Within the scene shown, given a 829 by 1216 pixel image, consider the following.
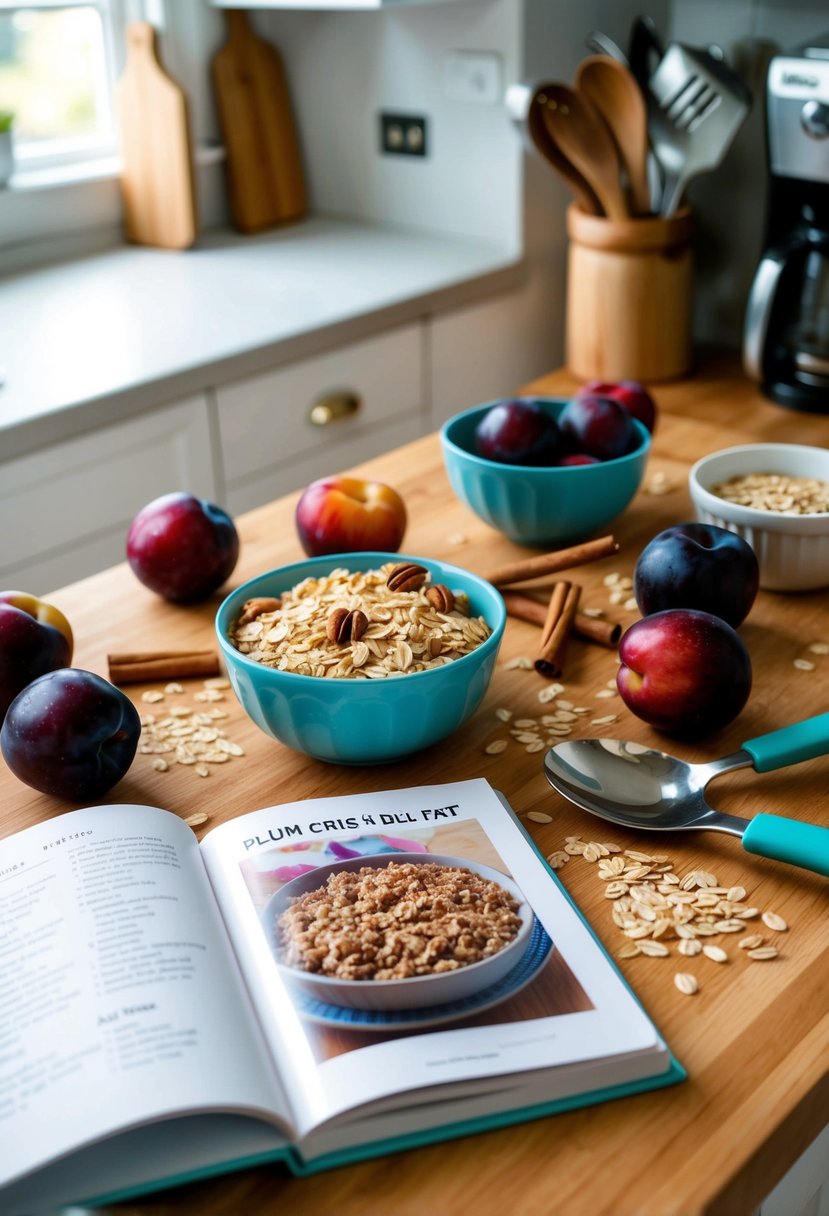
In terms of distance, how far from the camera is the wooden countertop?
0.60m

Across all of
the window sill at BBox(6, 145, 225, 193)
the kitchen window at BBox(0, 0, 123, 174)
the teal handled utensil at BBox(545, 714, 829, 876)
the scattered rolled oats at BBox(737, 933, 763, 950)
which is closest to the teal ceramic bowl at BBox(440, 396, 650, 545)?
the teal handled utensil at BBox(545, 714, 829, 876)

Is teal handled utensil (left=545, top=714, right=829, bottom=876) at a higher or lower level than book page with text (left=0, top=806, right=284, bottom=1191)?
lower

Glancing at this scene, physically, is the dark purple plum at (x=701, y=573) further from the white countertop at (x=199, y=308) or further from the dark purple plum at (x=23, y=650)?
the white countertop at (x=199, y=308)

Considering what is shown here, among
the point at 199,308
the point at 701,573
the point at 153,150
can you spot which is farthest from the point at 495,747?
the point at 153,150

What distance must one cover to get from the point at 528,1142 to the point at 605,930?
170 millimetres

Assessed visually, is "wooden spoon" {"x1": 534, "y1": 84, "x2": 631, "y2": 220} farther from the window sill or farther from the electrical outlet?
the window sill

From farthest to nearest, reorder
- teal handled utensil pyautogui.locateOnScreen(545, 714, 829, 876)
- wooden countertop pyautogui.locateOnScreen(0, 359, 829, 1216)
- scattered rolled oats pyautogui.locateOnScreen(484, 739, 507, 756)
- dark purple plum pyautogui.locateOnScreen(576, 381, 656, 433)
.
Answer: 1. dark purple plum pyautogui.locateOnScreen(576, 381, 656, 433)
2. scattered rolled oats pyautogui.locateOnScreen(484, 739, 507, 756)
3. teal handled utensil pyautogui.locateOnScreen(545, 714, 829, 876)
4. wooden countertop pyautogui.locateOnScreen(0, 359, 829, 1216)

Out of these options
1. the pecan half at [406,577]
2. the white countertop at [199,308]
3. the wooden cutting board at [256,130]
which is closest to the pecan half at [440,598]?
the pecan half at [406,577]

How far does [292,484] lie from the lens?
202cm

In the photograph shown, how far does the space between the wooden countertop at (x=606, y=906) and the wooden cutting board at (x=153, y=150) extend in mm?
1126

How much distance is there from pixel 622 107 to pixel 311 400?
657 mm

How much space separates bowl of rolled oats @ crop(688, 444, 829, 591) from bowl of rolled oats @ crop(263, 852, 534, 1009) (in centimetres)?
51

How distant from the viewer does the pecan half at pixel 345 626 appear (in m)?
0.92

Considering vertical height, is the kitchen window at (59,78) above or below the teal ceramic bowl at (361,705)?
above
